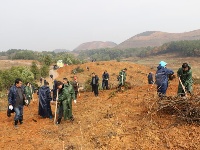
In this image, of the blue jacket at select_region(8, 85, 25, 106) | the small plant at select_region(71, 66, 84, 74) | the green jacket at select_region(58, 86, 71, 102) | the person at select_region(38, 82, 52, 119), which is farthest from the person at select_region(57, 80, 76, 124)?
the small plant at select_region(71, 66, 84, 74)

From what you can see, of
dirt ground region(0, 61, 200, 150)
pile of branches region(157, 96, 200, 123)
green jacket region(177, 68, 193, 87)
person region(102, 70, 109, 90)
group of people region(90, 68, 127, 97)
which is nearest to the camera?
dirt ground region(0, 61, 200, 150)

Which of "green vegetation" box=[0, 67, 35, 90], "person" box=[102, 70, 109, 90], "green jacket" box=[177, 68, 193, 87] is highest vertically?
"green jacket" box=[177, 68, 193, 87]

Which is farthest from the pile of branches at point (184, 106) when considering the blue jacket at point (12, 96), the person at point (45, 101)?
the blue jacket at point (12, 96)

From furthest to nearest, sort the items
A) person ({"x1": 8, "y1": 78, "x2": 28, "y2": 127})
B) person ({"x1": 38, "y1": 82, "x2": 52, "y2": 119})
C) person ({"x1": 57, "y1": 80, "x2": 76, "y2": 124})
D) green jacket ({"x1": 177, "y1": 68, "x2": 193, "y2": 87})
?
person ({"x1": 38, "y1": 82, "x2": 52, "y2": 119})
person ({"x1": 57, "y1": 80, "x2": 76, "y2": 124})
person ({"x1": 8, "y1": 78, "x2": 28, "y2": 127})
green jacket ({"x1": 177, "y1": 68, "x2": 193, "y2": 87})

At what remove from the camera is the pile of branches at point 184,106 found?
24.8 ft

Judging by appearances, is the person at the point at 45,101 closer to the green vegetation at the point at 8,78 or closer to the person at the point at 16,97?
the person at the point at 16,97

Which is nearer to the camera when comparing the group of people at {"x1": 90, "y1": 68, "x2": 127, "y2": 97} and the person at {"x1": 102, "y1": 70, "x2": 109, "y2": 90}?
the group of people at {"x1": 90, "y1": 68, "x2": 127, "y2": 97}

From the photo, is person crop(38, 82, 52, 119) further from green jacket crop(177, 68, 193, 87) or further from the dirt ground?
green jacket crop(177, 68, 193, 87)

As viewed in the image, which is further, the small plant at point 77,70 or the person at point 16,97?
the small plant at point 77,70

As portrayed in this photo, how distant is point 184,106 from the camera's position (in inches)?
313

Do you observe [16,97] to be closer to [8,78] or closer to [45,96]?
[45,96]

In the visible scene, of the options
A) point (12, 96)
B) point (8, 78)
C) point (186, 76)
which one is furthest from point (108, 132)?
point (8, 78)

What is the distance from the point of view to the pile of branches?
7.56 m

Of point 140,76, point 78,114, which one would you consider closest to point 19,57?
point 140,76
